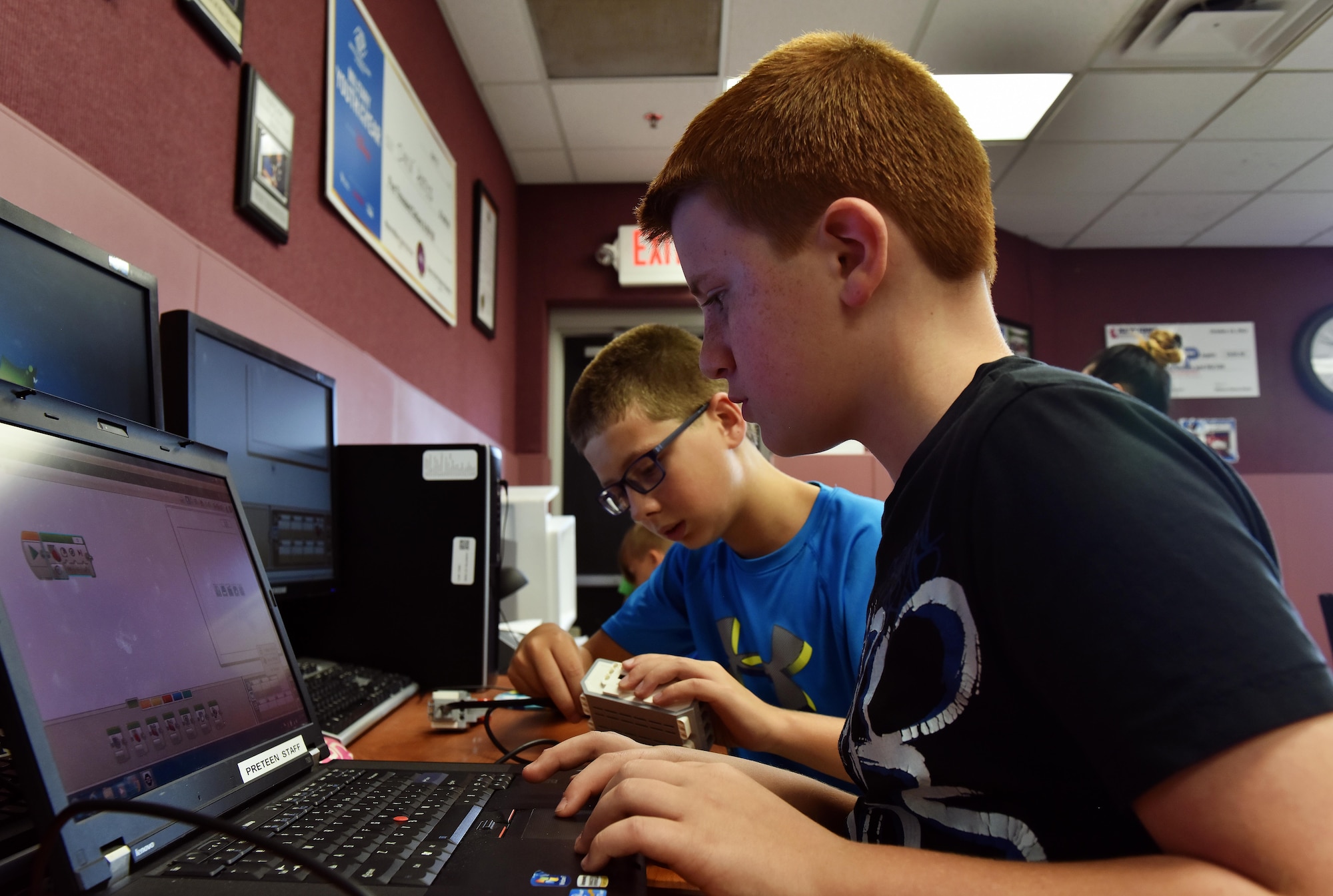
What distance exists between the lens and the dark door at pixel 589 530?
3629 millimetres

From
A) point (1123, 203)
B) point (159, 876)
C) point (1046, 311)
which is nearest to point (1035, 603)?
point (159, 876)

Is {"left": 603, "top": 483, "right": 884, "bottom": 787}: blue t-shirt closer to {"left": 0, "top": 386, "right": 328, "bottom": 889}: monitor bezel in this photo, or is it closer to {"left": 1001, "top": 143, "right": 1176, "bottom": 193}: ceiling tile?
{"left": 0, "top": 386, "right": 328, "bottom": 889}: monitor bezel

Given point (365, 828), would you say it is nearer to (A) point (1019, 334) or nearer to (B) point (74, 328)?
(B) point (74, 328)

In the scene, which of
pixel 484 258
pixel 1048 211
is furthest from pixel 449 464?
pixel 1048 211

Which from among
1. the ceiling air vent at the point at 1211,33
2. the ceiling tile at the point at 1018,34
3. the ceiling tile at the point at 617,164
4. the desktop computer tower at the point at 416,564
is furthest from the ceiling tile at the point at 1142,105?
the desktop computer tower at the point at 416,564

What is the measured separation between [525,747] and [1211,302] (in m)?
4.67

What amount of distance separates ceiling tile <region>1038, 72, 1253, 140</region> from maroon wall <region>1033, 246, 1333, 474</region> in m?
1.17

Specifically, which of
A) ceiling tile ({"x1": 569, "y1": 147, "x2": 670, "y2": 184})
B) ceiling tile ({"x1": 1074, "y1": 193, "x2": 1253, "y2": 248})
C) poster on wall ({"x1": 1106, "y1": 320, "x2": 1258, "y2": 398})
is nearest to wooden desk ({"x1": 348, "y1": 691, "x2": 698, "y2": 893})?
ceiling tile ({"x1": 569, "y1": 147, "x2": 670, "y2": 184})

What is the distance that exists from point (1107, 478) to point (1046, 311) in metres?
4.30

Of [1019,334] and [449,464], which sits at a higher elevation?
[1019,334]

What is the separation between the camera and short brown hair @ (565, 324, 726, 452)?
124cm

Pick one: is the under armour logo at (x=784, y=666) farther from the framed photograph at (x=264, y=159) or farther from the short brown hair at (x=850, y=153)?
the framed photograph at (x=264, y=159)

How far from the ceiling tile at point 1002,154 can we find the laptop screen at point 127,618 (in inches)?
→ 126

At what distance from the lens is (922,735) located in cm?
45
